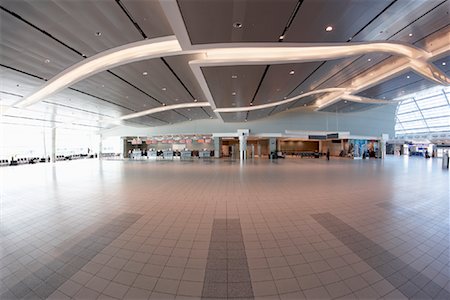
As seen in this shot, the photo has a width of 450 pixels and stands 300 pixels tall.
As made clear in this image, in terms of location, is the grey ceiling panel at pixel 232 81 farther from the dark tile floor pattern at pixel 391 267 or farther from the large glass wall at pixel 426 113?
the large glass wall at pixel 426 113

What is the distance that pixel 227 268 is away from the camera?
2256 mm

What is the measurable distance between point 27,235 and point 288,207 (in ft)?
17.6

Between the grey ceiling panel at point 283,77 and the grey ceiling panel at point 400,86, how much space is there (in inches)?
Result: 264

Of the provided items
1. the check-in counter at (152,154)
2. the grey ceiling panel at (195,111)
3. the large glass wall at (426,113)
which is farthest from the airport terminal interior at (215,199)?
the large glass wall at (426,113)

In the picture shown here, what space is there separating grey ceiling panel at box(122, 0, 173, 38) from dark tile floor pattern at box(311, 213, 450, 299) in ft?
19.6

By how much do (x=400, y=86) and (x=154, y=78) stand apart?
15.9 meters

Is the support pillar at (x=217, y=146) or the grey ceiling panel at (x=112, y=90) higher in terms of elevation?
the grey ceiling panel at (x=112, y=90)

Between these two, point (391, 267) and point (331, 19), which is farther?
point (331, 19)

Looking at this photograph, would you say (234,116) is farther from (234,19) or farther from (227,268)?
(227,268)

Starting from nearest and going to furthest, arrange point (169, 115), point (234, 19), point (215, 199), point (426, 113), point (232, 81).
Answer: point (234, 19)
point (215, 199)
point (232, 81)
point (169, 115)
point (426, 113)

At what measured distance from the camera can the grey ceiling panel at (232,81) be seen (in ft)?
22.9

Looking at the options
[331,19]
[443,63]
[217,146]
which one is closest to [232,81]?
[331,19]

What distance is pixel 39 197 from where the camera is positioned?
5578 millimetres

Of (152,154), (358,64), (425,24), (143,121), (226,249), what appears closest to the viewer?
(226,249)
